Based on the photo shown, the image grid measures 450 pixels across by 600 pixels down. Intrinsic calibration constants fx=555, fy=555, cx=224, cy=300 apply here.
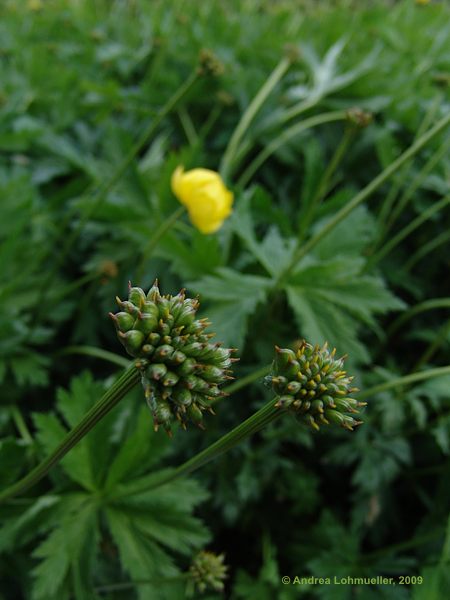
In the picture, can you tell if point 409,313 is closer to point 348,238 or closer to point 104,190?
point 348,238

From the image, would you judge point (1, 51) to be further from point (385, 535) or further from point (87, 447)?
point (385, 535)

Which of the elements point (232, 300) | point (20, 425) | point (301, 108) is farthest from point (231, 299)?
point (301, 108)

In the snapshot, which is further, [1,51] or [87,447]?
[1,51]

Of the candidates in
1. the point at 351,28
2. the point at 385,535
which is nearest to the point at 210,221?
the point at 385,535

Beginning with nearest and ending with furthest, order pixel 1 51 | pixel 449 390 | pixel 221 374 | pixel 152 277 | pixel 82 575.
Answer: pixel 221 374, pixel 82 575, pixel 449 390, pixel 152 277, pixel 1 51

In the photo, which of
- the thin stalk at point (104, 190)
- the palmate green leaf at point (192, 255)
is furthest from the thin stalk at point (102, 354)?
the palmate green leaf at point (192, 255)

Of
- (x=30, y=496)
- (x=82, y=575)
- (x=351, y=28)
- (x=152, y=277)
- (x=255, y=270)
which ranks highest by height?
(x=351, y=28)
